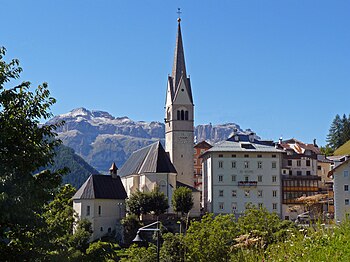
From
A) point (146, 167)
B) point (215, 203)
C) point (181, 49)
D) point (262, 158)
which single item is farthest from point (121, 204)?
point (181, 49)

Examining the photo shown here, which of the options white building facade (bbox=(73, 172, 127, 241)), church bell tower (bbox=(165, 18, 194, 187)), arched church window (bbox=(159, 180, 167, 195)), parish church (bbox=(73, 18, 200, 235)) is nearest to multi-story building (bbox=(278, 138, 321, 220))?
parish church (bbox=(73, 18, 200, 235))

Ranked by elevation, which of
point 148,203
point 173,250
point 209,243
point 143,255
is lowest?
point 143,255

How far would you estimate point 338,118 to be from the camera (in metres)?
158

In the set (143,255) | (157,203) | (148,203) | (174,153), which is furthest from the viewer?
(174,153)

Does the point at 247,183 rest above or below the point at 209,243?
above

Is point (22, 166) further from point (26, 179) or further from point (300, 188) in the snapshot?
point (300, 188)

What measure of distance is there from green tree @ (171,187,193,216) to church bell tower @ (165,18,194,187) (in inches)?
521

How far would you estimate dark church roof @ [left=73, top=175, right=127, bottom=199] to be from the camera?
274ft

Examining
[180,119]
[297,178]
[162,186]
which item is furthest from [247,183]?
[180,119]

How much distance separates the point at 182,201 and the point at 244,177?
535 inches

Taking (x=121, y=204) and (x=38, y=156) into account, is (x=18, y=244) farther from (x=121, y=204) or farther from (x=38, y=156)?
(x=121, y=204)

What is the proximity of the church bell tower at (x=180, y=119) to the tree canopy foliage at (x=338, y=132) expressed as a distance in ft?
203

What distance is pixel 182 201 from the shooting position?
8031cm

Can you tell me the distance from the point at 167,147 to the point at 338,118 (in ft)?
243
